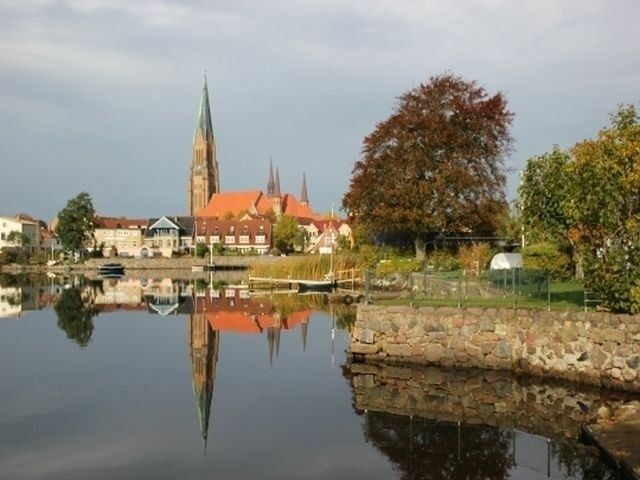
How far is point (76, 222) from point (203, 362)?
113m

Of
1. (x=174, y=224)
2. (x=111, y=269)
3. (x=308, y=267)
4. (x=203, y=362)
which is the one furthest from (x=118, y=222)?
(x=203, y=362)

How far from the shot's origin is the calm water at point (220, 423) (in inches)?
522

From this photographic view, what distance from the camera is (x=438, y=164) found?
4825 cm

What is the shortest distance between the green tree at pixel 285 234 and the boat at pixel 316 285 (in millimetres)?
74936

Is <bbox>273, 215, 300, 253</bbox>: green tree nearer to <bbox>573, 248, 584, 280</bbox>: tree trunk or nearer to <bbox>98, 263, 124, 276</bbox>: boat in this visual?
<bbox>98, 263, 124, 276</bbox>: boat

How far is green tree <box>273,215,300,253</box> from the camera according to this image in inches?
5276

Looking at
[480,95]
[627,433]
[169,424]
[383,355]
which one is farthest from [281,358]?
[480,95]

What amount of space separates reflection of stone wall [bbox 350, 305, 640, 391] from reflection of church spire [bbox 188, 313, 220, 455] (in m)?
4.84

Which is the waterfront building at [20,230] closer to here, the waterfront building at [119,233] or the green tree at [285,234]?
the waterfront building at [119,233]

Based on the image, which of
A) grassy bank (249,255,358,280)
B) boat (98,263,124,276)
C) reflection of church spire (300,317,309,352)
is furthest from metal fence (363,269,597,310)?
boat (98,263,124,276)

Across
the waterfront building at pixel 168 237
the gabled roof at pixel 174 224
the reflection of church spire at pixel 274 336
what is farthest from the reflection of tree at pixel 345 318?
the gabled roof at pixel 174 224

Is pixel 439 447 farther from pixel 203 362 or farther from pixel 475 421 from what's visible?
pixel 203 362

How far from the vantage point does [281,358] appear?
26.1 metres

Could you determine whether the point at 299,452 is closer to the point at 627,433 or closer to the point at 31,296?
the point at 627,433
